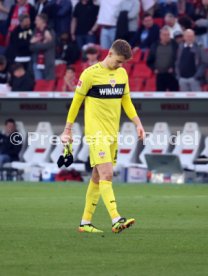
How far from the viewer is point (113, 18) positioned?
84.8 feet

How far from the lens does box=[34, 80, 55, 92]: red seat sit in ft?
89.0

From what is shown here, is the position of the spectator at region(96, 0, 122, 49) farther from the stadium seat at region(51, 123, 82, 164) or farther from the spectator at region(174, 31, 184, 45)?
the stadium seat at region(51, 123, 82, 164)

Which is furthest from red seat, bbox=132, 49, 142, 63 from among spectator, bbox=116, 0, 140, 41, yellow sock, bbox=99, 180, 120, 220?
yellow sock, bbox=99, 180, 120, 220

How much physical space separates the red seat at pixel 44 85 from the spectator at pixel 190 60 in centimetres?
337

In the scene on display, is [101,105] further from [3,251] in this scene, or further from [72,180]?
[72,180]

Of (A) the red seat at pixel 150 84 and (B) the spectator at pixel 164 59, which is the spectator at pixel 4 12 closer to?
(A) the red seat at pixel 150 84

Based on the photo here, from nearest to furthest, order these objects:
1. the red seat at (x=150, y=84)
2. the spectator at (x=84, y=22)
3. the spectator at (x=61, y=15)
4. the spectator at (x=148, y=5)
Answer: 1. the spectator at (x=148, y=5)
2. the red seat at (x=150, y=84)
3. the spectator at (x=84, y=22)
4. the spectator at (x=61, y=15)

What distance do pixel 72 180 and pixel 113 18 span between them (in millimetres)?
3729

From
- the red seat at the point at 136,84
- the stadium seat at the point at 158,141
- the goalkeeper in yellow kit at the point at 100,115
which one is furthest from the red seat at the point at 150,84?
the goalkeeper in yellow kit at the point at 100,115

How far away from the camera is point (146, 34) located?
84.8 feet

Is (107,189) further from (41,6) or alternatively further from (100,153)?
(41,6)

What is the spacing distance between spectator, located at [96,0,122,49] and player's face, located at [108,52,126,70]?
13644 mm

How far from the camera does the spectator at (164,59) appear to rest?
24908 mm

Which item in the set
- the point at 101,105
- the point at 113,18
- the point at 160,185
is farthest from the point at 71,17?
the point at 101,105
